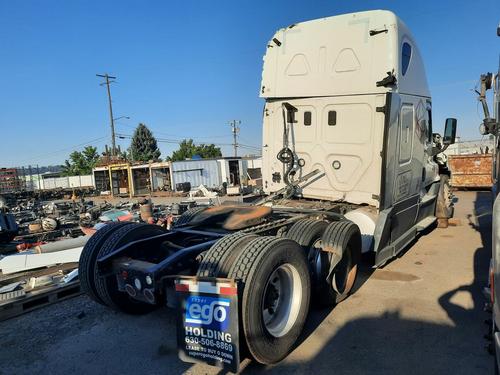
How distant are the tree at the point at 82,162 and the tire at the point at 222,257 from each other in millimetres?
63129

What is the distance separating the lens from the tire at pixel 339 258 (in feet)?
14.2

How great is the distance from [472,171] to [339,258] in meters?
15.3

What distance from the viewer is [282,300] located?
143 inches

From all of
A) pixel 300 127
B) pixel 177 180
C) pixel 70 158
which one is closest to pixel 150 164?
pixel 177 180

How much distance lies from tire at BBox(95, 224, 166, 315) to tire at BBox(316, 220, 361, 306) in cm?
209

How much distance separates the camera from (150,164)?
31516 mm

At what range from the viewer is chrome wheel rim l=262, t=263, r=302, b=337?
11.3 feet

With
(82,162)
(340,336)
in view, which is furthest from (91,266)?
(82,162)

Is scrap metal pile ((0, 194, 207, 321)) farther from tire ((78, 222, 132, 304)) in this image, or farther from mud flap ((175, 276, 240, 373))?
mud flap ((175, 276, 240, 373))

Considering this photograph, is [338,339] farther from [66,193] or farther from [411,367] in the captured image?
[66,193]

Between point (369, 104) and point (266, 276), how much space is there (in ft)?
11.2

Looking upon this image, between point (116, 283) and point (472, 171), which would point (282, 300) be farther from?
point (472, 171)

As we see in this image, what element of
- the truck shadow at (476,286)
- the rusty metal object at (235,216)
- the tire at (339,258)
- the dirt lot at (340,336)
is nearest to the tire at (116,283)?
the dirt lot at (340,336)

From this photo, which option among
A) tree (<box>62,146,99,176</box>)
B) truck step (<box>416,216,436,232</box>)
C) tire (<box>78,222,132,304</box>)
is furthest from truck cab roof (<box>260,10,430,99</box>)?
tree (<box>62,146,99,176</box>)
